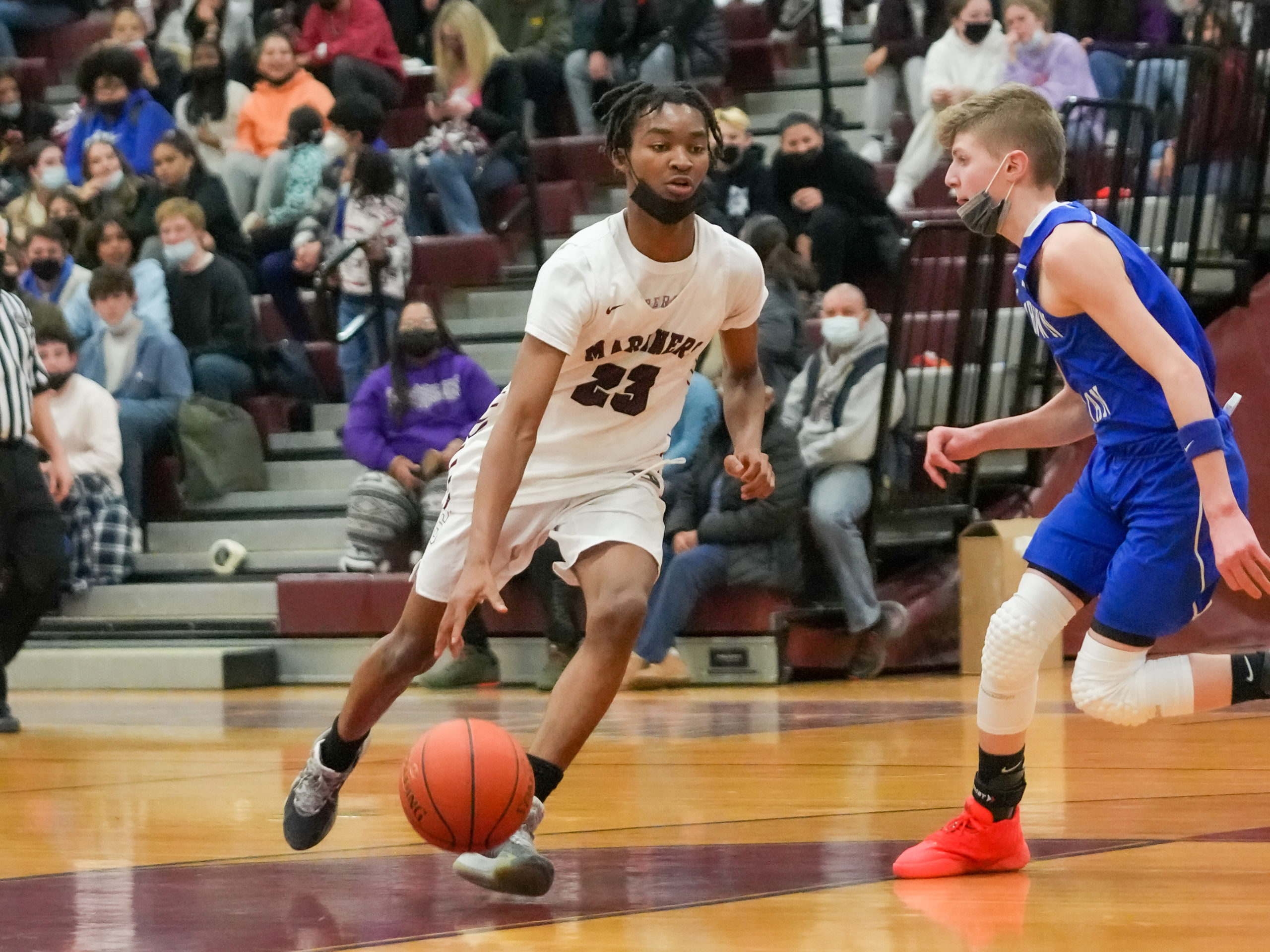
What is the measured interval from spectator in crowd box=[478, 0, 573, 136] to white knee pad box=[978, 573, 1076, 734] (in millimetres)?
9519

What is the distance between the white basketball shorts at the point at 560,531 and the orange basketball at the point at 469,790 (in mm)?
553

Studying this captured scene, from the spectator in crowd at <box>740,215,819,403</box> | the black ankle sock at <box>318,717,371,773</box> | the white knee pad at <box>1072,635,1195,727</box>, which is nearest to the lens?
the white knee pad at <box>1072,635,1195,727</box>

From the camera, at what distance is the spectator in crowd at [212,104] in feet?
46.3

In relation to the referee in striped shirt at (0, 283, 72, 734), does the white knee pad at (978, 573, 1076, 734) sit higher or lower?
higher

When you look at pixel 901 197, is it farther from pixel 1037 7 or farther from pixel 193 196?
pixel 193 196

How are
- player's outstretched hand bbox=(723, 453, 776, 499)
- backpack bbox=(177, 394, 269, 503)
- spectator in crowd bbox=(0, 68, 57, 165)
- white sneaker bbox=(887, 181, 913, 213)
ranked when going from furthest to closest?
spectator in crowd bbox=(0, 68, 57, 165) → backpack bbox=(177, 394, 269, 503) → white sneaker bbox=(887, 181, 913, 213) → player's outstretched hand bbox=(723, 453, 776, 499)

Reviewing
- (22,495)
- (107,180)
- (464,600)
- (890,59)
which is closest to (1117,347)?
(464,600)

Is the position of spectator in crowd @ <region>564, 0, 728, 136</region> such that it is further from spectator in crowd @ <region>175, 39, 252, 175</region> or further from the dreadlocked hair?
the dreadlocked hair

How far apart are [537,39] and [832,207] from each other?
143 inches

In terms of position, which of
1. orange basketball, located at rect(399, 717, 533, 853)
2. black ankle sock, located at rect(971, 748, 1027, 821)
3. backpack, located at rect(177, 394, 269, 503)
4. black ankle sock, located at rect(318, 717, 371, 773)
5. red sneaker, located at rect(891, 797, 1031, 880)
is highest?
orange basketball, located at rect(399, 717, 533, 853)

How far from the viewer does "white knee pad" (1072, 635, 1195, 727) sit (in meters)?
4.41

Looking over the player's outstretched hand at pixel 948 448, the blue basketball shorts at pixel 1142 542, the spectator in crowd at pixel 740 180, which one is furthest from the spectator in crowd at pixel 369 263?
the blue basketball shorts at pixel 1142 542

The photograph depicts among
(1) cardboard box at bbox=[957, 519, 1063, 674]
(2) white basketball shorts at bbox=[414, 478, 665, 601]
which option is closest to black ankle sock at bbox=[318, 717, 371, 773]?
(2) white basketball shorts at bbox=[414, 478, 665, 601]

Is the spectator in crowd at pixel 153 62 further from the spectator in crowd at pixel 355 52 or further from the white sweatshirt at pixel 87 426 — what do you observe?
the white sweatshirt at pixel 87 426
